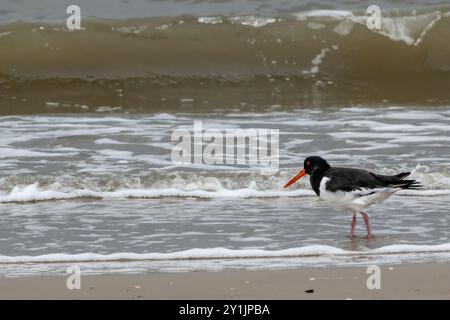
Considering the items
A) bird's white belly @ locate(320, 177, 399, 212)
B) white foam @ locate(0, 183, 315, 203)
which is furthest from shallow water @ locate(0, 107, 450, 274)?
bird's white belly @ locate(320, 177, 399, 212)

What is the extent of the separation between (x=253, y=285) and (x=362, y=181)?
2.14m

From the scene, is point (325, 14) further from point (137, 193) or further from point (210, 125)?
point (137, 193)

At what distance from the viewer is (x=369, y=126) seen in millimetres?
11641

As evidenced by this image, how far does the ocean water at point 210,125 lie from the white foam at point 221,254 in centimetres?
2

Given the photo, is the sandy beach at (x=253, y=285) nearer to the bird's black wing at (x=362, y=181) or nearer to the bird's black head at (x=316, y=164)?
the bird's black wing at (x=362, y=181)

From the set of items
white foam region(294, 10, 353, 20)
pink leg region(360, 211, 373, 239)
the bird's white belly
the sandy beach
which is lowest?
the sandy beach

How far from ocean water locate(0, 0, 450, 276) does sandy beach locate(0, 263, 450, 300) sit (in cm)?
30

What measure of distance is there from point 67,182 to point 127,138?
1906 millimetres

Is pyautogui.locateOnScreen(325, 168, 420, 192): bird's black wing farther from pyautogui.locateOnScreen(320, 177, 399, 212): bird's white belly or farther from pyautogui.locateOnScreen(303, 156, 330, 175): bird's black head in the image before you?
pyautogui.locateOnScreen(303, 156, 330, 175): bird's black head

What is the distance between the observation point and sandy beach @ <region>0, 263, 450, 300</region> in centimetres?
554

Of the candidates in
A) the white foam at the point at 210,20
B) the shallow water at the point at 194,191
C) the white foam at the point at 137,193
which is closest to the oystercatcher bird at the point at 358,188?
the shallow water at the point at 194,191

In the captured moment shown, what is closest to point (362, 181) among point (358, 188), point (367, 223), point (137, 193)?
point (358, 188)

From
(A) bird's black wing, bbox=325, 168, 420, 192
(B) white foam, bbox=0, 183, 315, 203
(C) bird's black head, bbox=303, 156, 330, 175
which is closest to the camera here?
(A) bird's black wing, bbox=325, 168, 420, 192
